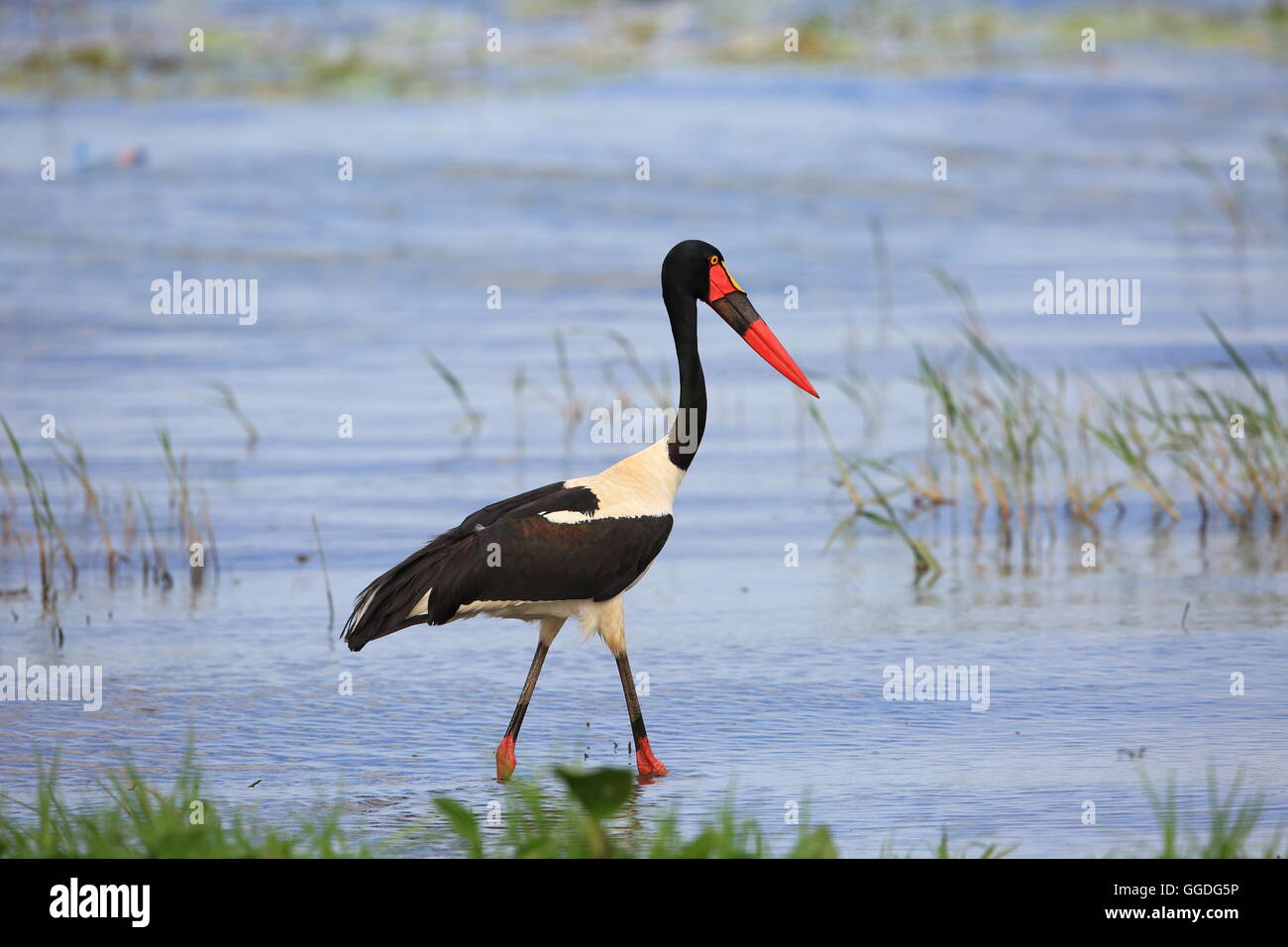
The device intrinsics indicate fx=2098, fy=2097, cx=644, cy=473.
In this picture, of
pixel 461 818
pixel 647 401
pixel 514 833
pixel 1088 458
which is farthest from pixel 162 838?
pixel 647 401

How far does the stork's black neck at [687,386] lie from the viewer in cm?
775

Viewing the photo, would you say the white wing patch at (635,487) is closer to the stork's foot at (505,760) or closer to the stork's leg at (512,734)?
the stork's leg at (512,734)

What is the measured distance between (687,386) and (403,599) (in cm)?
140

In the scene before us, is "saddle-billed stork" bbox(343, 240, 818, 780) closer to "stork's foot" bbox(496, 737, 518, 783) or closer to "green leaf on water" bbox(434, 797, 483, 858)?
"stork's foot" bbox(496, 737, 518, 783)

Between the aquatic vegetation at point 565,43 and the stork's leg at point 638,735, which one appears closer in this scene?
the stork's leg at point 638,735

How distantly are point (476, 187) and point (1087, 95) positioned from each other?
32.9ft

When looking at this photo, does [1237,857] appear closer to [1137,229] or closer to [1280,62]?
[1137,229]

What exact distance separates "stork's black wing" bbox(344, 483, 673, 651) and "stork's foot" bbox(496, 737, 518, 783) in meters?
0.49

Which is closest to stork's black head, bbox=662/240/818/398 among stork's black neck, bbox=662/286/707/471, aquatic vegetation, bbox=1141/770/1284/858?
stork's black neck, bbox=662/286/707/471

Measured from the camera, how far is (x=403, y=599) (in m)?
7.25

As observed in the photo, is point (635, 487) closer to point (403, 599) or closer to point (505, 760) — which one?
point (403, 599)

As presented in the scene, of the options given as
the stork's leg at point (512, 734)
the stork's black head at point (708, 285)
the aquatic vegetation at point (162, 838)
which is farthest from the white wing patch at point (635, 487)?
the aquatic vegetation at point (162, 838)

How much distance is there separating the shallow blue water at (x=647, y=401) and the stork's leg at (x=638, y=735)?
0.54 feet

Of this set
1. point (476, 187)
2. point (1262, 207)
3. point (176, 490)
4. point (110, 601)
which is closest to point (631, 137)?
point (476, 187)
